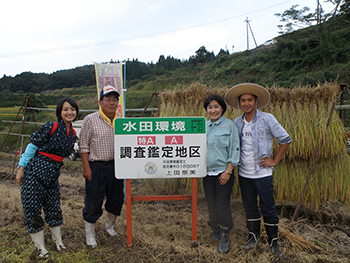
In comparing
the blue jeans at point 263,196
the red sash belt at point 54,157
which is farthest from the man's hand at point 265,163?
the red sash belt at point 54,157

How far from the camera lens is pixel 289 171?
4.05 m

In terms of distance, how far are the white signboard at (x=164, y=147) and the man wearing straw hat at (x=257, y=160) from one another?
51 cm

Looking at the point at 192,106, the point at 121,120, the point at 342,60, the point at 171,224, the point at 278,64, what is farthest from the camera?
the point at 278,64

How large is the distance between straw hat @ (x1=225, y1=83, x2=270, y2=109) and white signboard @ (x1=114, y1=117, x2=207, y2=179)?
1.89 feet

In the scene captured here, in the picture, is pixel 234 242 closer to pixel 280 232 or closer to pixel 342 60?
pixel 280 232

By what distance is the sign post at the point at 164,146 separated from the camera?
284cm

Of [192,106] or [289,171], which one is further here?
[192,106]

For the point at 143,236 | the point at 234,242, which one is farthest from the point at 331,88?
the point at 143,236

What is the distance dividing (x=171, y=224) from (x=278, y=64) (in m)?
28.0

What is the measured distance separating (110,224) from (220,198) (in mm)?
1536

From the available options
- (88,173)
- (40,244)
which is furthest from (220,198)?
(40,244)

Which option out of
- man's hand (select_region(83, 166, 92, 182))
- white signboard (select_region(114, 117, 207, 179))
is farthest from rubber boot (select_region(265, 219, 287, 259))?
man's hand (select_region(83, 166, 92, 182))

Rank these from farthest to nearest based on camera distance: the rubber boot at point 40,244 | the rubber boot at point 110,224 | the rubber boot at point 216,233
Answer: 1. the rubber boot at point 110,224
2. the rubber boot at point 216,233
3. the rubber boot at point 40,244

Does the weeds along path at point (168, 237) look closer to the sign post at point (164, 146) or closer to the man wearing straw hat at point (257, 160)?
the man wearing straw hat at point (257, 160)
